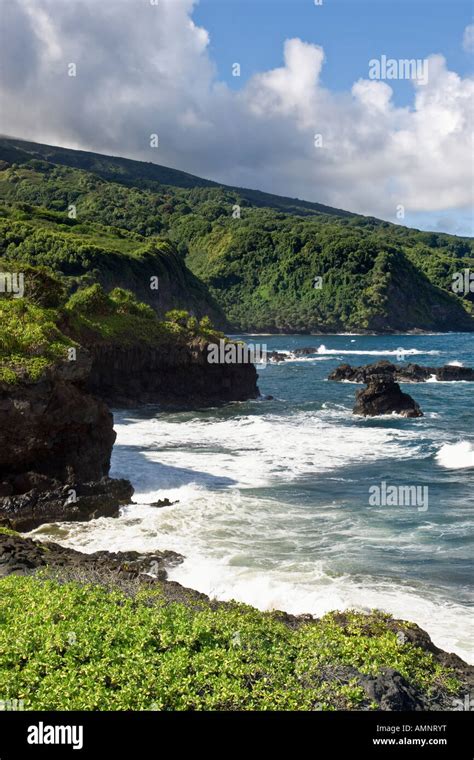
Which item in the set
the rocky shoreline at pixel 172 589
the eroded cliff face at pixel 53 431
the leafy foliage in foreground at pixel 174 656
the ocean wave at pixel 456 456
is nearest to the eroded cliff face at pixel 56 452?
the eroded cliff face at pixel 53 431

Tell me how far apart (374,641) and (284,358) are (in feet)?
271

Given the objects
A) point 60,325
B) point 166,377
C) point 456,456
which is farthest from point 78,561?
point 166,377

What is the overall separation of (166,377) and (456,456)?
77.5ft

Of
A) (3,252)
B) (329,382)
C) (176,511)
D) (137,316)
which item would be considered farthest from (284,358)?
(176,511)

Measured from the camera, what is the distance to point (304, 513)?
22.3 metres

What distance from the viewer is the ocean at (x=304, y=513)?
627 inches

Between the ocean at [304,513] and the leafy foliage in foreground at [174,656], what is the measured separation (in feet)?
10.1

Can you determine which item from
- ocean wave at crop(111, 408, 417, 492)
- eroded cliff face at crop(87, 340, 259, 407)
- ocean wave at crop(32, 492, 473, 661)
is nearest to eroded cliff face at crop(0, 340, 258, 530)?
ocean wave at crop(32, 492, 473, 661)

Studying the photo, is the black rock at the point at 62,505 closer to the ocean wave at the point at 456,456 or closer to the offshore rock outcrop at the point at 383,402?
the ocean wave at the point at 456,456

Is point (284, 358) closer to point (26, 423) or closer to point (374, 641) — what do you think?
point (26, 423)

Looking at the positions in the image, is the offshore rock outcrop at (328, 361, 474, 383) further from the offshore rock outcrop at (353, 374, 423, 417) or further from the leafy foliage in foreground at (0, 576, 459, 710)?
the leafy foliage in foreground at (0, 576, 459, 710)

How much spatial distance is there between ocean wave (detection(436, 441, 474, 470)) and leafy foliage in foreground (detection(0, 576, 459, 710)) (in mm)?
18326

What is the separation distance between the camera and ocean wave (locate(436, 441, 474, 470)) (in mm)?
29405

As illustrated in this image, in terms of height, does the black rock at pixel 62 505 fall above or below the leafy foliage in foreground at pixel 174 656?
below
